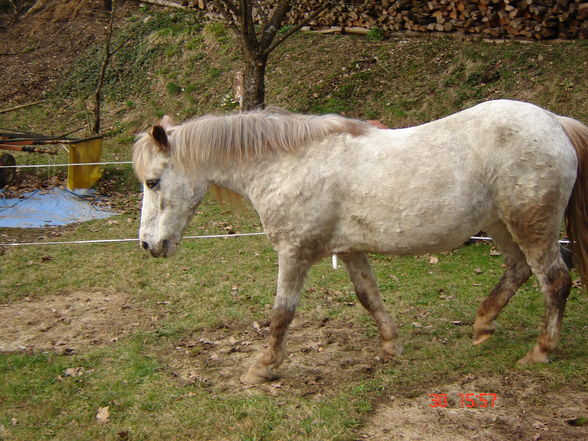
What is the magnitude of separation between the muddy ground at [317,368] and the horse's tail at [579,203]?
103 cm

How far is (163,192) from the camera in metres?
4.29

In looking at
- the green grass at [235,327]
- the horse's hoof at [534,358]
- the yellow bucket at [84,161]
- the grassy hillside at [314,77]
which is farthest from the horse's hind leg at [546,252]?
the yellow bucket at [84,161]

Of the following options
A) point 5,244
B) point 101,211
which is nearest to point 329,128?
point 5,244

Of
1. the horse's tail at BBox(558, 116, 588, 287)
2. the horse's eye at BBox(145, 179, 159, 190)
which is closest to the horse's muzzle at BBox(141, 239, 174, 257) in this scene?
the horse's eye at BBox(145, 179, 159, 190)

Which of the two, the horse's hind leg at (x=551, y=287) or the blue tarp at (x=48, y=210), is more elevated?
the horse's hind leg at (x=551, y=287)

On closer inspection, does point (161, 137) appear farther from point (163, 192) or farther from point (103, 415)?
point (103, 415)

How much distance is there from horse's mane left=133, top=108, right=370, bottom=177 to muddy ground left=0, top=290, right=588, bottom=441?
5.38 ft

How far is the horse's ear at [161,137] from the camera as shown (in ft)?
13.5

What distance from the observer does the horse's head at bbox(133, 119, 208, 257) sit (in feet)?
14.0

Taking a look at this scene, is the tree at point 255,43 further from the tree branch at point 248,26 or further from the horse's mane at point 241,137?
the horse's mane at point 241,137

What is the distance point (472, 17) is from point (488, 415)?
9.63m

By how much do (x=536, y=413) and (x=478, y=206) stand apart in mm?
1376
